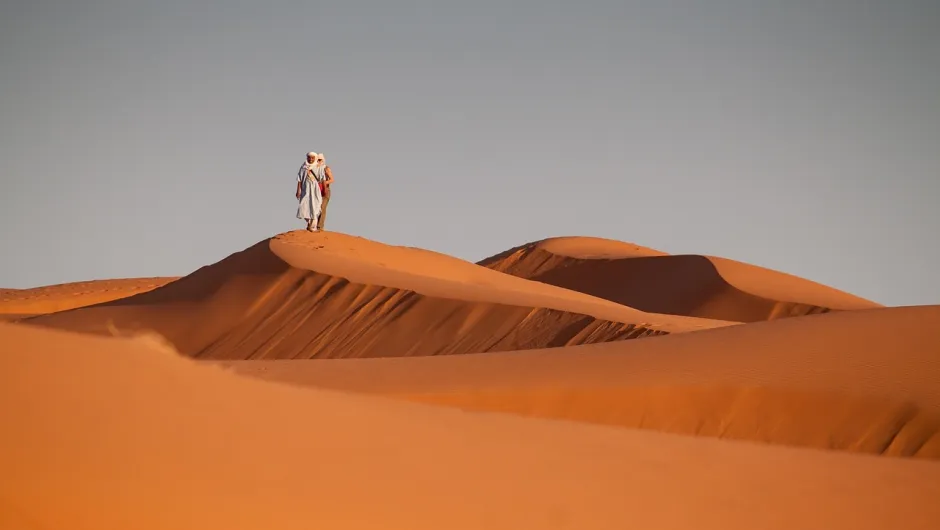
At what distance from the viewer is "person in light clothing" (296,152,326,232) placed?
2608 cm

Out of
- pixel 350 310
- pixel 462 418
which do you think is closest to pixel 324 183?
pixel 350 310

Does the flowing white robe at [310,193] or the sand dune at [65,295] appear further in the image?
the sand dune at [65,295]

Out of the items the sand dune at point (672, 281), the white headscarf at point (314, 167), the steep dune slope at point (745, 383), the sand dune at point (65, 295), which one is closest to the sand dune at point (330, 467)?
the steep dune slope at point (745, 383)

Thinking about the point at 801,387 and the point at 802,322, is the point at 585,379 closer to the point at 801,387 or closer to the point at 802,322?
the point at 801,387

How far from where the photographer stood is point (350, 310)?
27.0 m

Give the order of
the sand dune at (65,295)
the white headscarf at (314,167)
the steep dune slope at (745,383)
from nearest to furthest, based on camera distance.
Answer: the steep dune slope at (745,383)
the white headscarf at (314,167)
the sand dune at (65,295)

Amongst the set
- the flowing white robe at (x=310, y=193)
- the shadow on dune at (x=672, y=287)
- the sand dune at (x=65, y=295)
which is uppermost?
the flowing white robe at (x=310, y=193)

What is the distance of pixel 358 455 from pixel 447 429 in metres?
1.47

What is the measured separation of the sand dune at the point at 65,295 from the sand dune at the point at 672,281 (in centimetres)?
1866

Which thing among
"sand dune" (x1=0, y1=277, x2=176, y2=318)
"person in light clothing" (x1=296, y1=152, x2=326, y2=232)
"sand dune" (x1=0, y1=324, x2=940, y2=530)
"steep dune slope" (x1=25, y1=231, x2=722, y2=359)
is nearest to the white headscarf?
"person in light clothing" (x1=296, y1=152, x2=326, y2=232)

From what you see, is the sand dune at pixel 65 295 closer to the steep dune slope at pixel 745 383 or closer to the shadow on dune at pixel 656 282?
the shadow on dune at pixel 656 282

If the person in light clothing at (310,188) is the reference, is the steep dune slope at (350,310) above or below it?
below

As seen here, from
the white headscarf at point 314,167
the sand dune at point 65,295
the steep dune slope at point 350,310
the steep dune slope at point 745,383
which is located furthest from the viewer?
the sand dune at point 65,295

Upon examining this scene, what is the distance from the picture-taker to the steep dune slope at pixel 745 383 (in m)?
13.7
